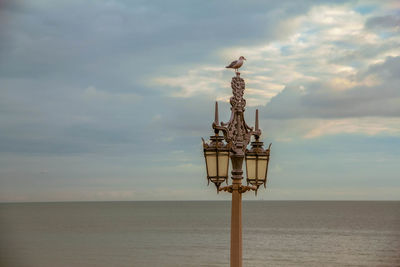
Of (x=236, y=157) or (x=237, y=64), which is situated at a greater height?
(x=237, y=64)

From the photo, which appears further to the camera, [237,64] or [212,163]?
[237,64]

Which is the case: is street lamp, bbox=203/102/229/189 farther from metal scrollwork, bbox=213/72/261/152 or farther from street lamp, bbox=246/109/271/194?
street lamp, bbox=246/109/271/194

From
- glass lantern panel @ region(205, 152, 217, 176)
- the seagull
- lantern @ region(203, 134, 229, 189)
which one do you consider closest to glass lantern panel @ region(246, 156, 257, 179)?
lantern @ region(203, 134, 229, 189)

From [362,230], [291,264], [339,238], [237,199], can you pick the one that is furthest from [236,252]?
[362,230]

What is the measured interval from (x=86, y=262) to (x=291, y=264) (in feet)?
73.1

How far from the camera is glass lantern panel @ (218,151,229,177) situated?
22.7 ft

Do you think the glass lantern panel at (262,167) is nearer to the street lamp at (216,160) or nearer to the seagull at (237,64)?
the street lamp at (216,160)

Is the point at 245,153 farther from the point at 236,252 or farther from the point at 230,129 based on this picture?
the point at 236,252

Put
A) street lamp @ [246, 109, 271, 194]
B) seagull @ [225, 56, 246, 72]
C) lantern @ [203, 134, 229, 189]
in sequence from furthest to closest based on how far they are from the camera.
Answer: seagull @ [225, 56, 246, 72], street lamp @ [246, 109, 271, 194], lantern @ [203, 134, 229, 189]

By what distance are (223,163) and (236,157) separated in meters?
0.25

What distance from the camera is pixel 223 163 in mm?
6934

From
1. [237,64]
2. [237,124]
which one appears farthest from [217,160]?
[237,64]

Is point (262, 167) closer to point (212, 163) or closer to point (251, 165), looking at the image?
point (251, 165)

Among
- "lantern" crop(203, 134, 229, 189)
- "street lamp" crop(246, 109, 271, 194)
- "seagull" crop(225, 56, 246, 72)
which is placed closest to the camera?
"lantern" crop(203, 134, 229, 189)
